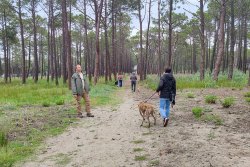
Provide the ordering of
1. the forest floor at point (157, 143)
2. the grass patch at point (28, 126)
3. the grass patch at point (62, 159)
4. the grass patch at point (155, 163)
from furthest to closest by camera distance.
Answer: the grass patch at point (28, 126), the grass patch at point (62, 159), the forest floor at point (157, 143), the grass patch at point (155, 163)

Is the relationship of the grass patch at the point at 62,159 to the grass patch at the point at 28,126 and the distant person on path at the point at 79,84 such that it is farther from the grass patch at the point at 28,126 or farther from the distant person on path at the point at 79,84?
the distant person on path at the point at 79,84

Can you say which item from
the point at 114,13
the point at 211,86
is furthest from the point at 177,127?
the point at 114,13

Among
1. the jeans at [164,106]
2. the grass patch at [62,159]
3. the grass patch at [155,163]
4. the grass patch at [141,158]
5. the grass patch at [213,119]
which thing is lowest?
the grass patch at [62,159]

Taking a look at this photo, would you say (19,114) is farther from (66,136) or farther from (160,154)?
(160,154)

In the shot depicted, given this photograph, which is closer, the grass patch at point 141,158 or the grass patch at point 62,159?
the grass patch at point 141,158

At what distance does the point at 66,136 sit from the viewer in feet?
29.9

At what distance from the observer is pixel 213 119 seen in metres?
9.98

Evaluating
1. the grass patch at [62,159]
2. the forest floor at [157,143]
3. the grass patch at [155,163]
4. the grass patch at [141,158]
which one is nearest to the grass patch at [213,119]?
the forest floor at [157,143]

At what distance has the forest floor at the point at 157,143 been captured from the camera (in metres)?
6.22

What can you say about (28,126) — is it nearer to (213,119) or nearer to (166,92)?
(166,92)

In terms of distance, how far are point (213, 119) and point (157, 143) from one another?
10.5 ft

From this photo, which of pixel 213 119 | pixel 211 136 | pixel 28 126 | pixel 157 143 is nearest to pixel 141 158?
pixel 157 143

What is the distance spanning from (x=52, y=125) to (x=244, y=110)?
6874 mm

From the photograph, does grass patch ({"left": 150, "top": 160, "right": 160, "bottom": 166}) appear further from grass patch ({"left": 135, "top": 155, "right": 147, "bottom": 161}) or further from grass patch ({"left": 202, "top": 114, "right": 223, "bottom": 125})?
grass patch ({"left": 202, "top": 114, "right": 223, "bottom": 125})
